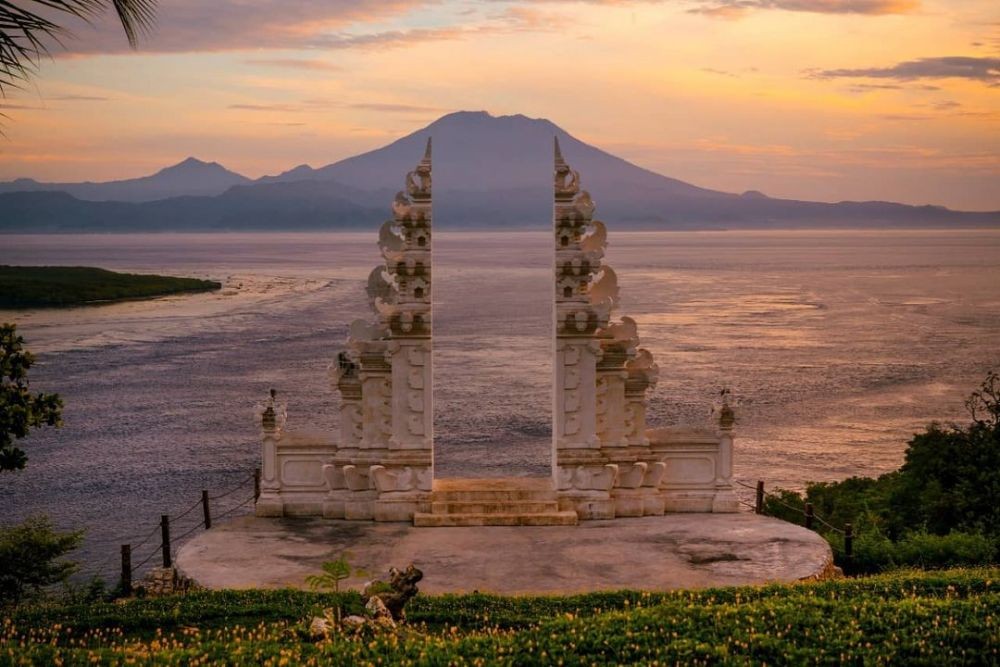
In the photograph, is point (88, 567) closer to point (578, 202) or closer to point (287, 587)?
point (287, 587)

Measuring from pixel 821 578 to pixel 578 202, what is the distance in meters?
6.61

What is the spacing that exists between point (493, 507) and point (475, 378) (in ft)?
108

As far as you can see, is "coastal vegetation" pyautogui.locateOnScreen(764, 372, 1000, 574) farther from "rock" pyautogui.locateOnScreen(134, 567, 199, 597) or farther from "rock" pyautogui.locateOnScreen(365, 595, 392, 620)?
"rock" pyautogui.locateOnScreen(134, 567, 199, 597)

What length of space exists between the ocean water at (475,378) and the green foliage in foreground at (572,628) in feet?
27.5

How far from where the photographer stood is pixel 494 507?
17781 millimetres

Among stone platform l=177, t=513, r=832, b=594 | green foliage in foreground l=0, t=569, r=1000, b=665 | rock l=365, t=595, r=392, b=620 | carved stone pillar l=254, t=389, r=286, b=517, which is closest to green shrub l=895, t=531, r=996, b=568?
stone platform l=177, t=513, r=832, b=594

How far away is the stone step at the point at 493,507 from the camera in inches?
698

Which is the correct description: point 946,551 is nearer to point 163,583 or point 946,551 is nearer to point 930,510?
point 930,510

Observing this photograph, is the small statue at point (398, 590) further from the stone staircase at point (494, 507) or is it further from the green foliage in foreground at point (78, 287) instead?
the green foliage in foreground at point (78, 287)

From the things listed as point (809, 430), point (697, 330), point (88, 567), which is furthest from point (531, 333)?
point (88, 567)

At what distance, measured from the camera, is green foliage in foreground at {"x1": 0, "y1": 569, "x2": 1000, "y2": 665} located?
1095 centimetres

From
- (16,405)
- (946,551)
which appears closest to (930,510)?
(946,551)

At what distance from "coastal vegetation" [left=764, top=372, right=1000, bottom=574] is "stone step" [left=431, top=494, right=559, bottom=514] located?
4251mm

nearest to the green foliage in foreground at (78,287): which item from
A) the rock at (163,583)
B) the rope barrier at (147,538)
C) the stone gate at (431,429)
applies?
the rope barrier at (147,538)
